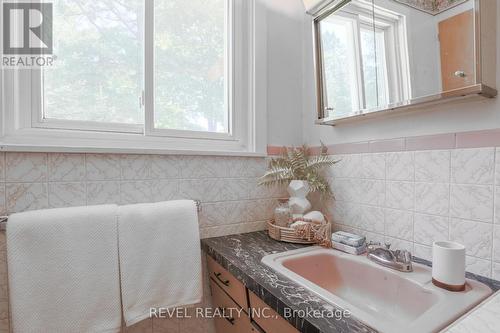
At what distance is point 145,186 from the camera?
3.44ft

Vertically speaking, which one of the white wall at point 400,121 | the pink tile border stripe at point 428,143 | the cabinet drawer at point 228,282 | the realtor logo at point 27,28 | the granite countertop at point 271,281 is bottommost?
the cabinet drawer at point 228,282

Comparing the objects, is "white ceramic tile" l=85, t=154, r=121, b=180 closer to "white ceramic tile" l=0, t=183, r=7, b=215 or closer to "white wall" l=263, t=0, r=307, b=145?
"white ceramic tile" l=0, t=183, r=7, b=215

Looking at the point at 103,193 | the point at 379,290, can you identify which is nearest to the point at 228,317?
the point at 379,290

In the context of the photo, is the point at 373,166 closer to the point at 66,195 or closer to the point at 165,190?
the point at 165,190

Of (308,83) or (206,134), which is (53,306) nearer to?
(206,134)

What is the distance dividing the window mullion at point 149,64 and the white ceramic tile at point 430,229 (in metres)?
1.13

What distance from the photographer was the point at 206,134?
124 cm

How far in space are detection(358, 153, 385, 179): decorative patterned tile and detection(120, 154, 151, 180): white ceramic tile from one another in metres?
0.92

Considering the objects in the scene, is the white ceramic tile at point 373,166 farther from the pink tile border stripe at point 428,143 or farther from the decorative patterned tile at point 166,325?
the decorative patterned tile at point 166,325

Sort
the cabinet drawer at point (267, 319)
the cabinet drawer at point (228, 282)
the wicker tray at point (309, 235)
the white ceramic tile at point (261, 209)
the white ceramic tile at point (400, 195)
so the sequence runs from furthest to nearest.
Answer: the white ceramic tile at point (261, 209), the wicker tray at point (309, 235), the white ceramic tile at point (400, 195), the cabinet drawer at point (228, 282), the cabinet drawer at point (267, 319)

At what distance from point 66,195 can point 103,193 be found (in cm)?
12

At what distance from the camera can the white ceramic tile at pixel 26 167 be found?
0.85m

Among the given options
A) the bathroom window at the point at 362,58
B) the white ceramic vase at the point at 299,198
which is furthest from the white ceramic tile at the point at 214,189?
the bathroom window at the point at 362,58

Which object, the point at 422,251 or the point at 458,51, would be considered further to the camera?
the point at 422,251
